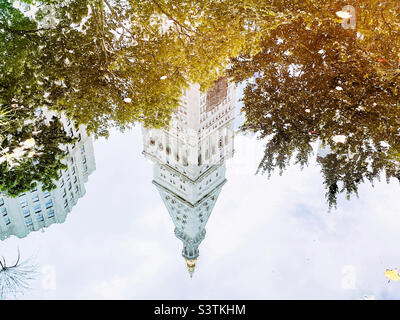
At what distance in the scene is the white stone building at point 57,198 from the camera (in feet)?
41.2

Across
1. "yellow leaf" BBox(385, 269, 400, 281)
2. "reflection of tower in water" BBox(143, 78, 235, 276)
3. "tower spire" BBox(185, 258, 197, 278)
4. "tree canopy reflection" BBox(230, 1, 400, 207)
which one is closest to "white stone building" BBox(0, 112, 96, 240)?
"reflection of tower in water" BBox(143, 78, 235, 276)

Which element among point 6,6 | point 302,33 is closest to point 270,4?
point 302,33

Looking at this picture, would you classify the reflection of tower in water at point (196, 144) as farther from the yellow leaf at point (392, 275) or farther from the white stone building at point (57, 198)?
the yellow leaf at point (392, 275)

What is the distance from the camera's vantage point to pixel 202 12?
1973 cm

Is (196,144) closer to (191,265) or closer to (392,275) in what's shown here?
(191,265)

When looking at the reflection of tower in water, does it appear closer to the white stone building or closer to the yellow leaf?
the white stone building

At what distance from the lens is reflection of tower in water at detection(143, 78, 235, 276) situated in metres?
14.7

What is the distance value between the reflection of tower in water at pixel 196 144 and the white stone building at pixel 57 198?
8.93 feet

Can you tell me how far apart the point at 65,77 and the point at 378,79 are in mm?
15201

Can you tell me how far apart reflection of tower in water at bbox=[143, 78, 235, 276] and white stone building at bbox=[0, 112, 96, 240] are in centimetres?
272

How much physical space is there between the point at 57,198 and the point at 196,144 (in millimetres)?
7681

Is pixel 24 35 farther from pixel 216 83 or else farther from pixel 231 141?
pixel 231 141

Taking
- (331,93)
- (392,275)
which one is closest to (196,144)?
(331,93)

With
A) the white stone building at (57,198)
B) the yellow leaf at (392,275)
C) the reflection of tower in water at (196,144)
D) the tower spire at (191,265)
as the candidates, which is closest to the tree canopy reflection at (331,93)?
the reflection of tower in water at (196,144)
